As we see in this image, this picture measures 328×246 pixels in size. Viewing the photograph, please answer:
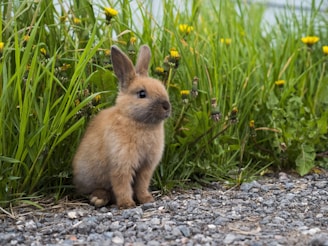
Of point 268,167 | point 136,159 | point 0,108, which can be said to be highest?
point 0,108

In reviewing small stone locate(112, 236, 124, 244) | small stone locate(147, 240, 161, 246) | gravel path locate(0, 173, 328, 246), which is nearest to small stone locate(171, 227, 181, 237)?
gravel path locate(0, 173, 328, 246)

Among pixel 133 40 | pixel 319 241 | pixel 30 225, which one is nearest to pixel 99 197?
pixel 30 225

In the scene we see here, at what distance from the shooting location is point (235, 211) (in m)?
3.43

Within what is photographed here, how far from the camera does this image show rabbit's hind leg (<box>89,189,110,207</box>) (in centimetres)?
354

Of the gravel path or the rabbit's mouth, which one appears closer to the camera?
the gravel path

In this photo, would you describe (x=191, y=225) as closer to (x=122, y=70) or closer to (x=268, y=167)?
(x=122, y=70)

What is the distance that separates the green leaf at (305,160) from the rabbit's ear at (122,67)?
1359 mm

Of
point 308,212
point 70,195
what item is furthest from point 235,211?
point 70,195

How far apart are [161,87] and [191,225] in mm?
859

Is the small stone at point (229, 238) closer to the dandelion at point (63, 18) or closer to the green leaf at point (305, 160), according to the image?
the green leaf at point (305, 160)

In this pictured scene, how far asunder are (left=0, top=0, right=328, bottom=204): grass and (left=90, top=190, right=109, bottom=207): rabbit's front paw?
195 millimetres

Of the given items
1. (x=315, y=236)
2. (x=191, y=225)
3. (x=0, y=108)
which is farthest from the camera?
(x=0, y=108)

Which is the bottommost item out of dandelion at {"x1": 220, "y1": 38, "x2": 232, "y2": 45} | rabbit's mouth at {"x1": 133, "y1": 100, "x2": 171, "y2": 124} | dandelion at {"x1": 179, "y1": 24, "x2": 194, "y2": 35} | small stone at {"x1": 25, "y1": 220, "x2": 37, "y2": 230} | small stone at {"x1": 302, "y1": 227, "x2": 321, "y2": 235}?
small stone at {"x1": 25, "y1": 220, "x2": 37, "y2": 230}

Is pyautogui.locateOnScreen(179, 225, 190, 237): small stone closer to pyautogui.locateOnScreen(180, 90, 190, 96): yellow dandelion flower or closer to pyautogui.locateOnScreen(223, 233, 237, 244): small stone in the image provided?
pyautogui.locateOnScreen(223, 233, 237, 244): small stone
